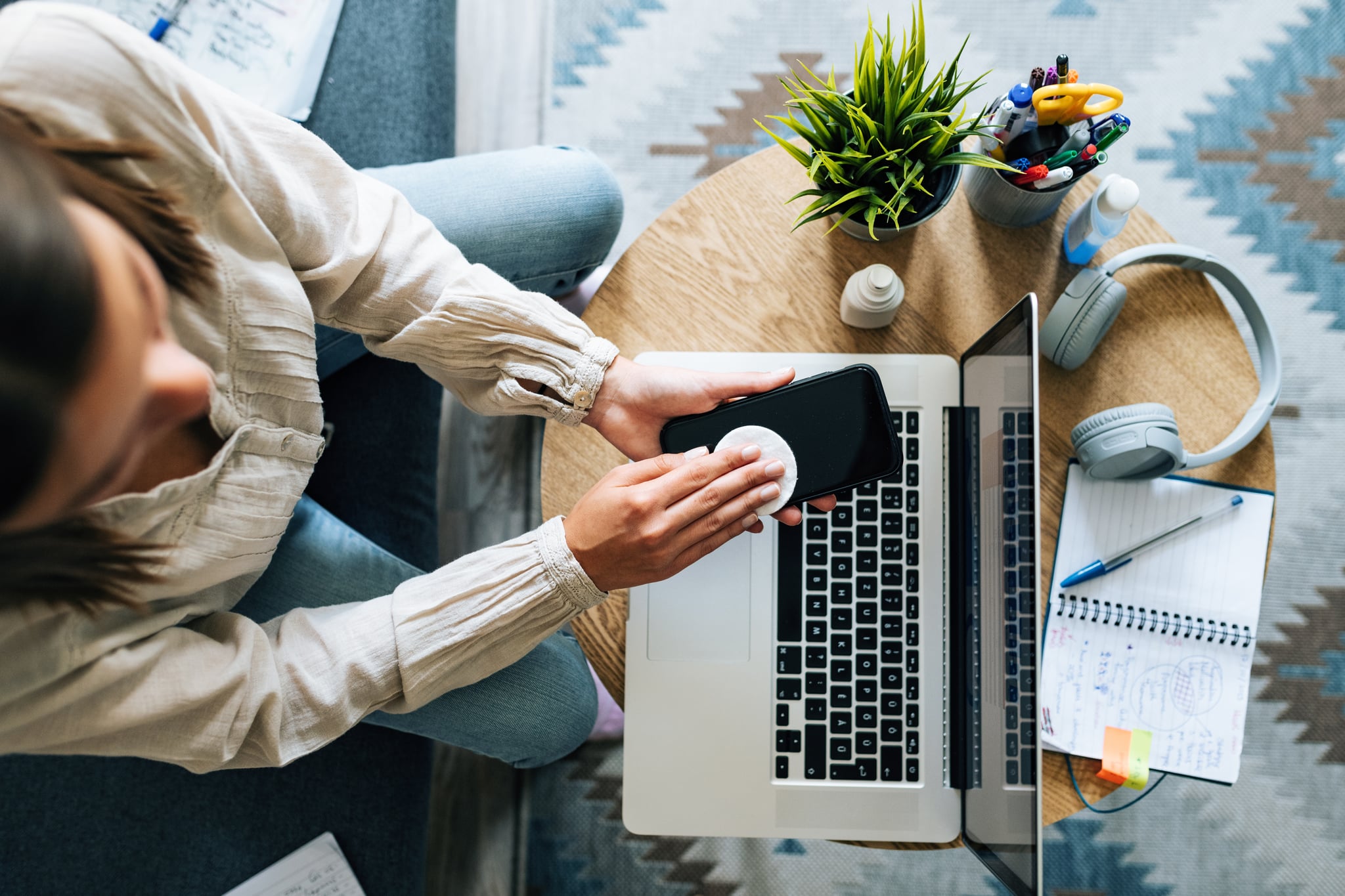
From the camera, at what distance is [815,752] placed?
0.75 meters

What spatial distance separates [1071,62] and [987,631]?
3.60 ft

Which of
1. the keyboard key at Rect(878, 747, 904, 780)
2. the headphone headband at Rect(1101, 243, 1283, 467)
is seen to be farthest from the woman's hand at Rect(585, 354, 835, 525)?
the headphone headband at Rect(1101, 243, 1283, 467)

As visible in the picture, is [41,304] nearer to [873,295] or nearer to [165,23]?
[873,295]

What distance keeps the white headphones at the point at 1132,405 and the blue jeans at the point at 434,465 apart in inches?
21.4

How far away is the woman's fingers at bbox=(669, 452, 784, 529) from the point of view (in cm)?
69

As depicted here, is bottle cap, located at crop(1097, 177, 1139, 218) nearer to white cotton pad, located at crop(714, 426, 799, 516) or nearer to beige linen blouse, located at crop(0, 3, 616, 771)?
white cotton pad, located at crop(714, 426, 799, 516)

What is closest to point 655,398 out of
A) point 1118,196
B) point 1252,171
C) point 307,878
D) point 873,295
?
point 873,295

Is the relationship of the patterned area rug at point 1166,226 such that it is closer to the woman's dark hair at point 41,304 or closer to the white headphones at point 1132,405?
the white headphones at point 1132,405

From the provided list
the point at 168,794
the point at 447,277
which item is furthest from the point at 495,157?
the point at 168,794

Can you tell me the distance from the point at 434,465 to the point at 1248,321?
933 millimetres

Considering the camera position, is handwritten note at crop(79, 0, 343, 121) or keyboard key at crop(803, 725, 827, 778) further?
handwritten note at crop(79, 0, 343, 121)

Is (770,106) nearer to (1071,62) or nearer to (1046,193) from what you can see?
(1071,62)

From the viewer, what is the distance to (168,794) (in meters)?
0.90

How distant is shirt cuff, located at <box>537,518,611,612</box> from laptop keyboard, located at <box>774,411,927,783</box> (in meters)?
0.20
